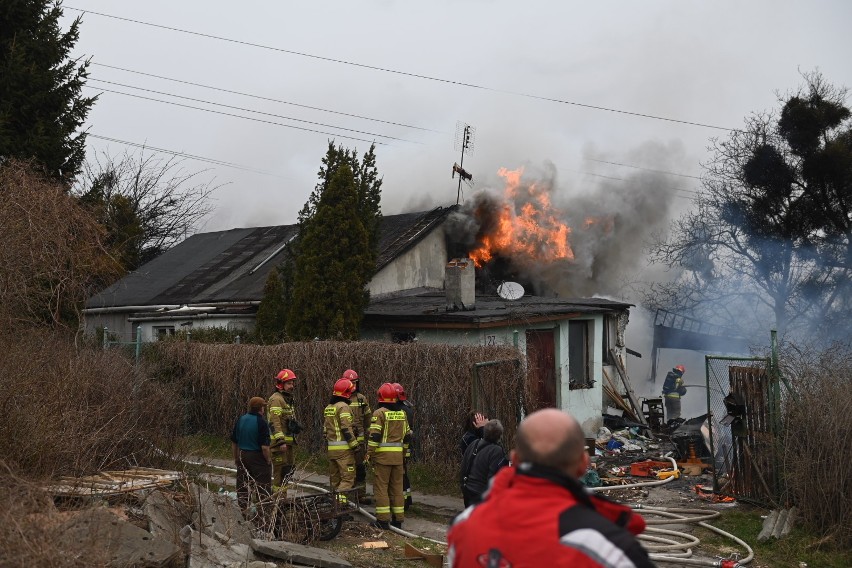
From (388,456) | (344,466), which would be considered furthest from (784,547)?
(344,466)

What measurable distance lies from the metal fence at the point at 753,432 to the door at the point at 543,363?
6.51 m

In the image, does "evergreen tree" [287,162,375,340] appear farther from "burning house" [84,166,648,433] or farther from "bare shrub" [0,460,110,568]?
"bare shrub" [0,460,110,568]

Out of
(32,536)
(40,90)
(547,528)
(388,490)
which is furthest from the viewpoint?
(40,90)

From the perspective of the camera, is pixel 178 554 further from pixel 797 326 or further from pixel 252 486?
pixel 797 326

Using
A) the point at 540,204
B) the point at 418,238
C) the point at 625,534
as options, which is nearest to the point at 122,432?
the point at 625,534

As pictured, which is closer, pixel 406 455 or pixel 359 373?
pixel 406 455

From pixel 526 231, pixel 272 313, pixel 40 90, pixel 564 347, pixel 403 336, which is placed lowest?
pixel 564 347

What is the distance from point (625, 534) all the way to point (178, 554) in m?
6.12

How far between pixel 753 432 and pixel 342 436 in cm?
548

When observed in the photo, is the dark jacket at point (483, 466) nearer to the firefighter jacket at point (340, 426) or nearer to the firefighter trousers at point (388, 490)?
the firefighter trousers at point (388, 490)

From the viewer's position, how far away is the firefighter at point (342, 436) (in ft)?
36.6

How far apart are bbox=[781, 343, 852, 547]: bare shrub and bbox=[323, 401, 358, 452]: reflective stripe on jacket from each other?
533cm

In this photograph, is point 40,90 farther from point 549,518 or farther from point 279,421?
point 549,518

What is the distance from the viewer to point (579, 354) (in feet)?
68.4
